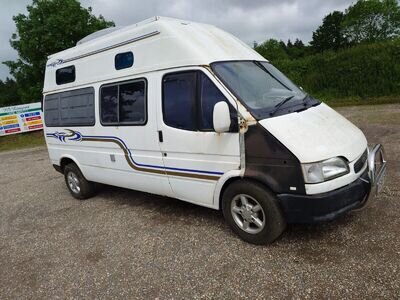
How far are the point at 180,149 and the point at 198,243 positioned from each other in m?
1.16

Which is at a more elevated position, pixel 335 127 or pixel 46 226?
pixel 335 127

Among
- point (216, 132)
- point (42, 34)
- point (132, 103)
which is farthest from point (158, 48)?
point (42, 34)

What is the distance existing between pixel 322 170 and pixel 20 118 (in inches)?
725

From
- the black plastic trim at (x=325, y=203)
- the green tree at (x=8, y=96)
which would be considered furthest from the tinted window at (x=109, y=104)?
the green tree at (x=8, y=96)

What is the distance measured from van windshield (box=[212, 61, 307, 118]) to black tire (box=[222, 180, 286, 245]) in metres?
0.80

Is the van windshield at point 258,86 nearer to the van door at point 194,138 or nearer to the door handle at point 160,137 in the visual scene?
the van door at point 194,138

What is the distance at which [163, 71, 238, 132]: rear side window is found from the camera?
3.53 meters

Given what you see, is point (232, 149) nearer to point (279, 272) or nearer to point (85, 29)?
point (279, 272)

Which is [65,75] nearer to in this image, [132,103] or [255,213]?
[132,103]

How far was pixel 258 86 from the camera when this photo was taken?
3.71 m

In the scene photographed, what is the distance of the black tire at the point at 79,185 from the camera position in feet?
19.1

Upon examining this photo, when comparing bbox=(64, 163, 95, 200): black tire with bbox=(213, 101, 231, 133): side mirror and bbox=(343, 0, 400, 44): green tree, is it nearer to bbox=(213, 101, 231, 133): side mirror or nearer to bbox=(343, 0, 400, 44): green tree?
bbox=(213, 101, 231, 133): side mirror

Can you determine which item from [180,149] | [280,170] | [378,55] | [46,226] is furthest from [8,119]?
[378,55]

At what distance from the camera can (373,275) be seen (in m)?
2.79
